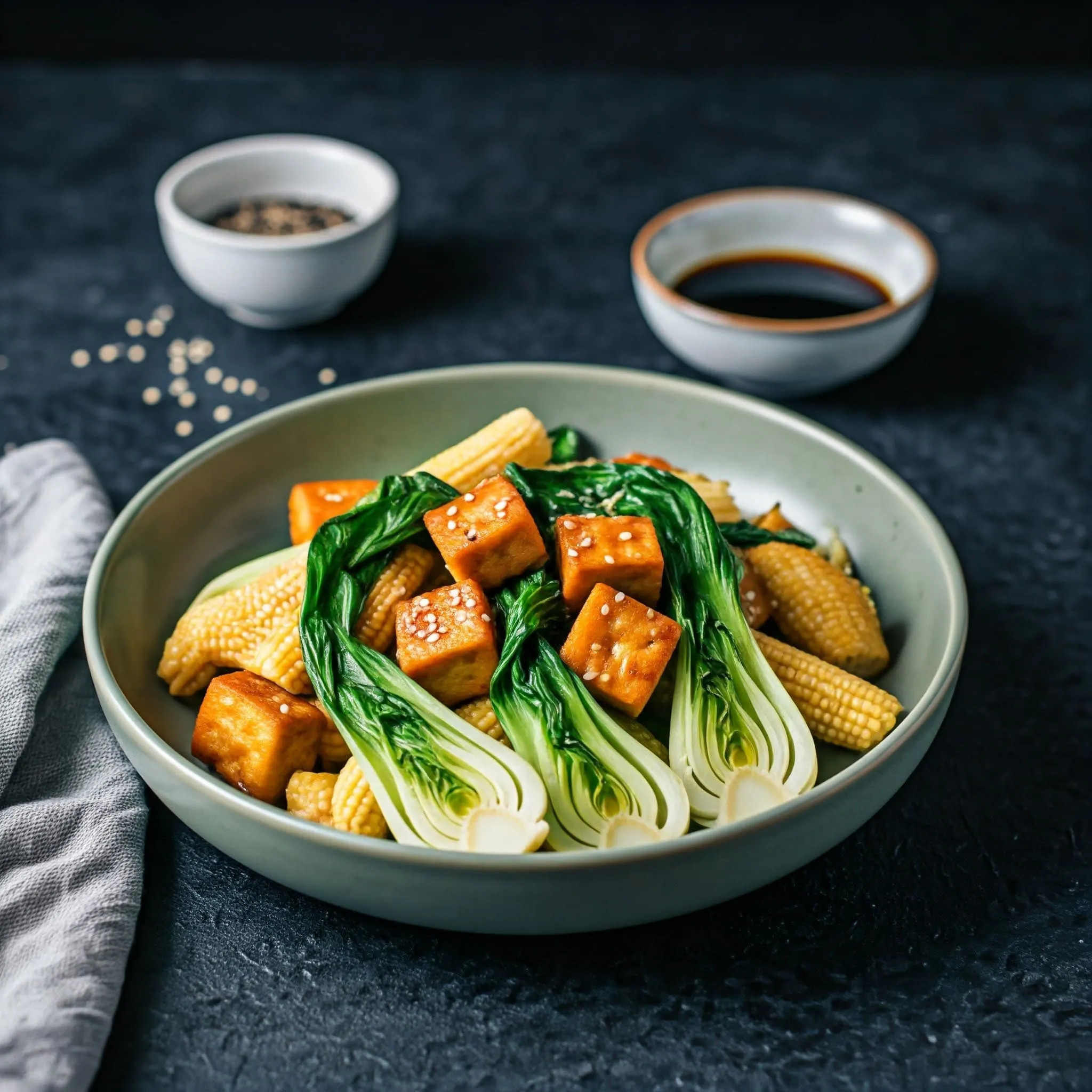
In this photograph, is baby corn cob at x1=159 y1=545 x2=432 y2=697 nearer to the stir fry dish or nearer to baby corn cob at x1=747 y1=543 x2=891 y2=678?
the stir fry dish

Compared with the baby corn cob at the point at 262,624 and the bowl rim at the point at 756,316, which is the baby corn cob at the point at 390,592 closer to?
the baby corn cob at the point at 262,624

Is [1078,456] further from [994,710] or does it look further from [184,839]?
[184,839]

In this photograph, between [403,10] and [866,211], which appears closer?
[866,211]

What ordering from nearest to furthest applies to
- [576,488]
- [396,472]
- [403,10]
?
[576,488], [396,472], [403,10]

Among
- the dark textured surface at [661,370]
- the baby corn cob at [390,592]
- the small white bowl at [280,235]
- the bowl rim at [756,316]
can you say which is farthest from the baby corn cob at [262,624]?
the small white bowl at [280,235]

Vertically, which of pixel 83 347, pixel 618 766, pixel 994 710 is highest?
pixel 618 766

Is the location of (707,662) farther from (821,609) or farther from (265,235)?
(265,235)

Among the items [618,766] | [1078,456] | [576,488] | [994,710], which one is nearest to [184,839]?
[618,766]

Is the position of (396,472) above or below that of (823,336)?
below
